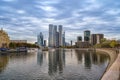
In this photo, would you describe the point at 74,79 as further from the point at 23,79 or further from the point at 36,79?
the point at 23,79

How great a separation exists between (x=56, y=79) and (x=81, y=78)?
5169 millimetres

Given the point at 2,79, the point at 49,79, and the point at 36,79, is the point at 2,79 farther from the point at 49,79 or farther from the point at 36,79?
the point at 49,79

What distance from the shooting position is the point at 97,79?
42562mm

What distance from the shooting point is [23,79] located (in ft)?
137

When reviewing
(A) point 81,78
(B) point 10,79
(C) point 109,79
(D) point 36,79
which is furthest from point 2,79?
(C) point 109,79

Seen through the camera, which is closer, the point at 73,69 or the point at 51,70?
the point at 51,70

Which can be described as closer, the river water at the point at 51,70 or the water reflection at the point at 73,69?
the river water at the point at 51,70

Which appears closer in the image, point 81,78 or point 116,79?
point 116,79

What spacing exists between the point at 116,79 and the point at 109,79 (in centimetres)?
111

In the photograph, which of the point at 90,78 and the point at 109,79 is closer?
the point at 109,79

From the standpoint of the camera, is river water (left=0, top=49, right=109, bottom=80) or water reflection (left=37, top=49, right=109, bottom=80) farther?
water reflection (left=37, top=49, right=109, bottom=80)

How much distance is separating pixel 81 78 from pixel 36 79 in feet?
30.2

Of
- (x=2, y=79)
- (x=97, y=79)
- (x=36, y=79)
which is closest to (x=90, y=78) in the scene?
(x=97, y=79)

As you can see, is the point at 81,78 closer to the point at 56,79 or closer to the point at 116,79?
the point at 56,79
